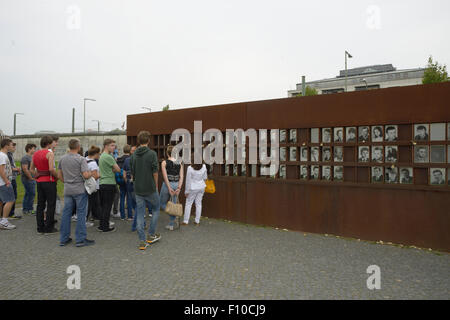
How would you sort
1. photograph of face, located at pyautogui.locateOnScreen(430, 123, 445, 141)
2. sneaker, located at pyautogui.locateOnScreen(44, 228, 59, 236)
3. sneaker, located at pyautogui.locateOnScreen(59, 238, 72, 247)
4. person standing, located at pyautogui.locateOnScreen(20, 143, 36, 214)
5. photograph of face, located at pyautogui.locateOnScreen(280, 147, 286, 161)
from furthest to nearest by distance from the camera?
1. person standing, located at pyautogui.locateOnScreen(20, 143, 36, 214)
2. photograph of face, located at pyautogui.locateOnScreen(280, 147, 286, 161)
3. sneaker, located at pyautogui.locateOnScreen(44, 228, 59, 236)
4. sneaker, located at pyautogui.locateOnScreen(59, 238, 72, 247)
5. photograph of face, located at pyautogui.locateOnScreen(430, 123, 445, 141)

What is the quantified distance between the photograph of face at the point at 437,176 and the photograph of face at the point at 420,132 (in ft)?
1.77

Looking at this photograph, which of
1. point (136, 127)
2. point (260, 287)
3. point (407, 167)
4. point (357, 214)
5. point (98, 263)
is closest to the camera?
point (260, 287)

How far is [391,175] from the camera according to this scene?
5.89 meters

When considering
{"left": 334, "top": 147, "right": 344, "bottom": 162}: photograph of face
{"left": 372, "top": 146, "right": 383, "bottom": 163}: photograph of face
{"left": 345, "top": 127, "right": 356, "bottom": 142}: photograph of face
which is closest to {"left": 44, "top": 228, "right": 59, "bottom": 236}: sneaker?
{"left": 334, "top": 147, "right": 344, "bottom": 162}: photograph of face

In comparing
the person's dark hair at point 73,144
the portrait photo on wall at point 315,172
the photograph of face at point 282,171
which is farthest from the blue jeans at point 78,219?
the portrait photo on wall at point 315,172

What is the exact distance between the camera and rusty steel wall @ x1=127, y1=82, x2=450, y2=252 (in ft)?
18.0

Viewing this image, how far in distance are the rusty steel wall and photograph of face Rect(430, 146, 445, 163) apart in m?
0.14

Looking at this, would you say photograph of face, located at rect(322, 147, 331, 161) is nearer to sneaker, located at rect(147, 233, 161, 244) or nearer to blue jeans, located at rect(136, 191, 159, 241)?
blue jeans, located at rect(136, 191, 159, 241)

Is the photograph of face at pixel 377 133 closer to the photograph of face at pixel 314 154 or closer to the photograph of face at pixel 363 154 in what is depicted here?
the photograph of face at pixel 363 154

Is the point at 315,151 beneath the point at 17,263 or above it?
above

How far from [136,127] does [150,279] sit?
6547 mm

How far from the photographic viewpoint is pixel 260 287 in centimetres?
393

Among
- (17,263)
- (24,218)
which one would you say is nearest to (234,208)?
(17,263)
